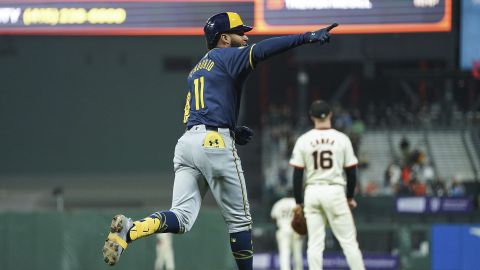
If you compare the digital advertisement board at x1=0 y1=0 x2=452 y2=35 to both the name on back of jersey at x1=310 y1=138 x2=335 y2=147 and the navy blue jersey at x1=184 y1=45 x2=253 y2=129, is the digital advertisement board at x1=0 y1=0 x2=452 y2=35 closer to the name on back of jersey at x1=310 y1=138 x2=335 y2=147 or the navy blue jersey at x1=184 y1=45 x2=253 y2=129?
the name on back of jersey at x1=310 y1=138 x2=335 y2=147

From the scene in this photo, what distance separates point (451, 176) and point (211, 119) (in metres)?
14.6

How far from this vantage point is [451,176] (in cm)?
1956

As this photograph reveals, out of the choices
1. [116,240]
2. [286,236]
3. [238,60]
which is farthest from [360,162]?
[116,240]

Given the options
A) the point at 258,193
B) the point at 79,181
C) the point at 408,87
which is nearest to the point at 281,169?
the point at 258,193

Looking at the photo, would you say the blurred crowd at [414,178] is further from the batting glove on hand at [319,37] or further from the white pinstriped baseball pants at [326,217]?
the batting glove on hand at [319,37]

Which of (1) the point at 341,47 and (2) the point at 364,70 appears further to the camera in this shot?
(2) the point at 364,70

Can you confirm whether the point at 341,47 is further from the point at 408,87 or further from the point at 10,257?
the point at 10,257

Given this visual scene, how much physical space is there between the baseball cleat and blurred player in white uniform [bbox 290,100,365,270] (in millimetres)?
2860

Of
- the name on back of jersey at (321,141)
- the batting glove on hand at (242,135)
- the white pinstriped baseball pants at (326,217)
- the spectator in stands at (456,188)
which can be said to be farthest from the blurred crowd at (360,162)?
the batting glove on hand at (242,135)

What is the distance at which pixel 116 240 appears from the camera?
207 inches

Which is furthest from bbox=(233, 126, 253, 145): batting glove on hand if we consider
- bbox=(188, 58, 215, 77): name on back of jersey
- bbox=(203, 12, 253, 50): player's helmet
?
bbox=(203, 12, 253, 50): player's helmet

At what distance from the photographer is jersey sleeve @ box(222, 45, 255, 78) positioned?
5500 millimetres

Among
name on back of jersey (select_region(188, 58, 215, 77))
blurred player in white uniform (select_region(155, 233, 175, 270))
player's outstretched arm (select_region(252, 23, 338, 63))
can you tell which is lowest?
blurred player in white uniform (select_region(155, 233, 175, 270))

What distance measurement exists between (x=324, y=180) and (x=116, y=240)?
10.2ft
